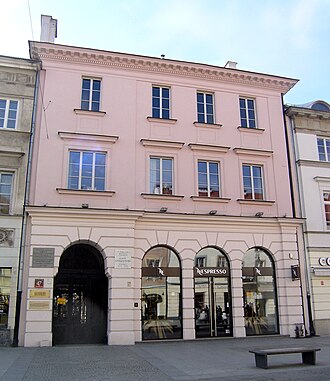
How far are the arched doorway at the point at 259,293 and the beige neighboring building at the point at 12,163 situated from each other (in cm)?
922

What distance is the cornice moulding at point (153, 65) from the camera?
1750 centimetres

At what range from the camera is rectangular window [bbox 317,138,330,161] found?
20.2m

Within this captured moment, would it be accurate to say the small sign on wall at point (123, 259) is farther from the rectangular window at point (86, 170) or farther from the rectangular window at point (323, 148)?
the rectangular window at point (323, 148)

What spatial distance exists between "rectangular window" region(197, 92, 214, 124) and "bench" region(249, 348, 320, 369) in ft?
36.0

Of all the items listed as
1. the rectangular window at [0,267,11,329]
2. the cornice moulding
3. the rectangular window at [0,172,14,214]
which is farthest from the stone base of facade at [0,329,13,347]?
the cornice moulding

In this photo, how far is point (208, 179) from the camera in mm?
18234

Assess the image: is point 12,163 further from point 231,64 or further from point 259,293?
point 231,64

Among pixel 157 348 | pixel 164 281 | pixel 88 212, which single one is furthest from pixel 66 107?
pixel 157 348

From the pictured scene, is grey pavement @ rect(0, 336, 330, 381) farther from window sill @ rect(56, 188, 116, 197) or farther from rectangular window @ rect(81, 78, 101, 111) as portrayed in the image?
rectangular window @ rect(81, 78, 101, 111)

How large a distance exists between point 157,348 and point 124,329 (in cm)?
163

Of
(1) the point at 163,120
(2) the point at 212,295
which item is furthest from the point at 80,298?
(1) the point at 163,120

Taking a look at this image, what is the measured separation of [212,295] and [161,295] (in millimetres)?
2188

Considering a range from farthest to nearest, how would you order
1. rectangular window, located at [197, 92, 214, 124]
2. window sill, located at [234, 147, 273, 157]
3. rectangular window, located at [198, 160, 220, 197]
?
rectangular window, located at [197, 92, 214, 124], window sill, located at [234, 147, 273, 157], rectangular window, located at [198, 160, 220, 197]

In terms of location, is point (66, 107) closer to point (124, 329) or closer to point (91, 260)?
point (91, 260)
